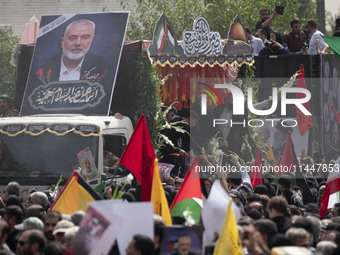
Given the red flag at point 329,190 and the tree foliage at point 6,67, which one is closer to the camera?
the red flag at point 329,190

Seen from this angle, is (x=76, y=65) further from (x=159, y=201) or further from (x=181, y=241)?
(x=181, y=241)

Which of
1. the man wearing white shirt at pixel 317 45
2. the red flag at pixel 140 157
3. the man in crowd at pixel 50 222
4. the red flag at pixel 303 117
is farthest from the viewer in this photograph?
the man wearing white shirt at pixel 317 45

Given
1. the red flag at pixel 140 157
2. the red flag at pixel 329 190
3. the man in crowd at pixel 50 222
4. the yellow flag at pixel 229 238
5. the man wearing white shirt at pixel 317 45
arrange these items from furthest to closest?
the man wearing white shirt at pixel 317 45 → the red flag at pixel 329 190 → the red flag at pixel 140 157 → the man in crowd at pixel 50 222 → the yellow flag at pixel 229 238

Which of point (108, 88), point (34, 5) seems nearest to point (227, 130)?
point (108, 88)

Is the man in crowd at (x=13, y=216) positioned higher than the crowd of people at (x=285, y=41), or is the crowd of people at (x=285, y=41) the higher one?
the crowd of people at (x=285, y=41)

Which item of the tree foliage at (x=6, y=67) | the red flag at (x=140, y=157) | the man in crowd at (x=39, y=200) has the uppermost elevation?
the tree foliage at (x=6, y=67)

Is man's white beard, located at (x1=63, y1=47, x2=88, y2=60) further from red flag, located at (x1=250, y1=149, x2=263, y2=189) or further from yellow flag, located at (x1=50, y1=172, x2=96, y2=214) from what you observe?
yellow flag, located at (x1=50, y1=172, x2=96, y2=214)

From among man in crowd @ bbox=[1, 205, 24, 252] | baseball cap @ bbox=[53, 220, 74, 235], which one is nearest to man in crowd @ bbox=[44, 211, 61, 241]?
man in crowd @ bbox=[1, 205, 24, 252]

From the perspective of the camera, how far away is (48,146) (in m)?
14.6

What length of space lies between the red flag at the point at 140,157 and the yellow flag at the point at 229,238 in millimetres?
3102

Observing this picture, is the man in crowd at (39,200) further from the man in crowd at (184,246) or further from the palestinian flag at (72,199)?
the man in crowd at (184,246)

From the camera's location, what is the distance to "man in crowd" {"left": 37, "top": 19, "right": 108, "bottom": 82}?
1595cm

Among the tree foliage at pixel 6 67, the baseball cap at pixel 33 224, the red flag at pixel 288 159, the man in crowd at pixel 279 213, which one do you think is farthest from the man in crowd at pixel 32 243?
the tree foliage at pixel 6 67

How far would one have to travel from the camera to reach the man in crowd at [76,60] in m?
15.9
